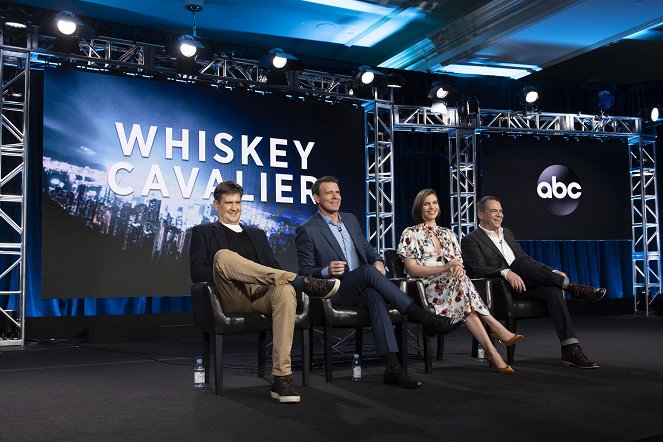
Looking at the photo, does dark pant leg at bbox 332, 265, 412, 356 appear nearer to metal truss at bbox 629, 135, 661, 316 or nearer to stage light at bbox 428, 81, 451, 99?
stage light at bbox 428, 81, 451, 99

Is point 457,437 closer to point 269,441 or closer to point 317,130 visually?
point 269,441

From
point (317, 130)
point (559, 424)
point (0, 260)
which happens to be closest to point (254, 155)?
point (317, 130)

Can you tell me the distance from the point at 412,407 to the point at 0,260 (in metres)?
5.15

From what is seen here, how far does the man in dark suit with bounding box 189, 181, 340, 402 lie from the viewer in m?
3.27

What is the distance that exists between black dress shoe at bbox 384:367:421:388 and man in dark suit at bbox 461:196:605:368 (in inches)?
49.1

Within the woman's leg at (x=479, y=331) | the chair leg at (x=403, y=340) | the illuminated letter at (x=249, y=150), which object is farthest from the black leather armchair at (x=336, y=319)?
the illuminated letter at (x=249, y=150)

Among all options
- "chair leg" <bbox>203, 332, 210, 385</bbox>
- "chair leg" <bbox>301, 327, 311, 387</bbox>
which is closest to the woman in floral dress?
"chair leg" <bbox>301, 327, 311, 387</bbox>

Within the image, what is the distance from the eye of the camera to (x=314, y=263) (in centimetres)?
404

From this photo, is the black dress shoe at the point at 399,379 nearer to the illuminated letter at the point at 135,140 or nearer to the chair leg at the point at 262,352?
the chair leg at the point at 262,352

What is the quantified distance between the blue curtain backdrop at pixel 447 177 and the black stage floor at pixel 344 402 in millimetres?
2444

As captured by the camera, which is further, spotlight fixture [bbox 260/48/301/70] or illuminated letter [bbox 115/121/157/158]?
spotlight fixture [bbox 260/48/301/70]

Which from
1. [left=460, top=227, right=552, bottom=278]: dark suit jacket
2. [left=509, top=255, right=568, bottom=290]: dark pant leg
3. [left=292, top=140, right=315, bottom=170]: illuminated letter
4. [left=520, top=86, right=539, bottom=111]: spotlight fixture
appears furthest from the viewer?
[left=520, top=86, right=539, bottom=111]: spotlight fixture

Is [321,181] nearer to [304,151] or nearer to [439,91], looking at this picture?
[304,151]

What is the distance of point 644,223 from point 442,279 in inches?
229
